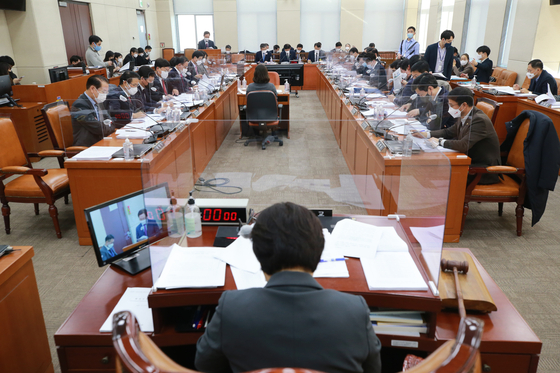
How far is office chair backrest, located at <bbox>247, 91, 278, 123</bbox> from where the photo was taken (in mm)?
5438

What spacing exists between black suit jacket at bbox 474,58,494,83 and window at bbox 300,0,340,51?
7.71 metres

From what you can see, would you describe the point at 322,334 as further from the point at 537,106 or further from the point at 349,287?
the point at 537,106

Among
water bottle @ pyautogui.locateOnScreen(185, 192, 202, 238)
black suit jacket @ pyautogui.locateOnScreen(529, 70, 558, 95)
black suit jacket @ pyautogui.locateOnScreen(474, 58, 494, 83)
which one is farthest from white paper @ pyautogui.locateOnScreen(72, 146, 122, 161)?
black suit jacket @ pyautogui.locateOnScreen(474, 58, 494, 83)

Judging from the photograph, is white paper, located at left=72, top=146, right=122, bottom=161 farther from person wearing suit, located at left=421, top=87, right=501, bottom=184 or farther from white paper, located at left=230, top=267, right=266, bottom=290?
person wearing suit, located at left=421, top=87, right=501, bottom=184

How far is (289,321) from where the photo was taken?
0.95 m

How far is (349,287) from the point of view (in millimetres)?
1486

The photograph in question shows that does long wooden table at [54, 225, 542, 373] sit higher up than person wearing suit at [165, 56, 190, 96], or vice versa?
person wearing suit at [165, 56, 190, 96]

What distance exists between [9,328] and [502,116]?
6.03 m

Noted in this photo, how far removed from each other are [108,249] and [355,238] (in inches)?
44.2

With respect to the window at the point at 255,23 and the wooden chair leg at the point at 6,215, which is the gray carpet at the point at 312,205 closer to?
the wooden chair leg at the point at 6,215

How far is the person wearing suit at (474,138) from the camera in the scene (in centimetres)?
331

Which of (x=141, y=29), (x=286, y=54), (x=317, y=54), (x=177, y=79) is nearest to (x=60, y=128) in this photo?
(x=177, y=79)

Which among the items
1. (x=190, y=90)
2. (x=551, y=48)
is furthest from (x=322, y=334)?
(x=551, y=48)

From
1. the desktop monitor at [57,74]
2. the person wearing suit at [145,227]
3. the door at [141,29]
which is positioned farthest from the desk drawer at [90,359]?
the door at [141,29]
